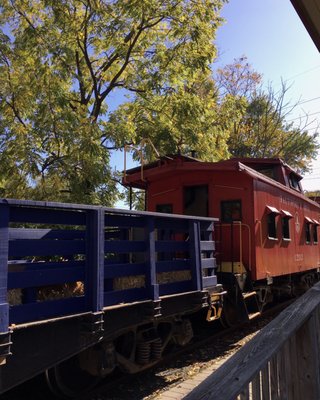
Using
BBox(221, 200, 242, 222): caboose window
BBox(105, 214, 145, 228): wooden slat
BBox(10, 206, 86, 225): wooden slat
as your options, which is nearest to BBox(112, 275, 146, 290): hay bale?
BBox(105, 214, 145, 228): wooden slat

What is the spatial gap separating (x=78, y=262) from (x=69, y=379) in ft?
5.62

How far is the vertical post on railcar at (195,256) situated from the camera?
19.8 feet

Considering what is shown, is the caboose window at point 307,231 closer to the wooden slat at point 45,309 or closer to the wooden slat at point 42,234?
the wooden slat at point 42,234

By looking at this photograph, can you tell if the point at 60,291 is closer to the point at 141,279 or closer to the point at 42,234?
the point at 141,279

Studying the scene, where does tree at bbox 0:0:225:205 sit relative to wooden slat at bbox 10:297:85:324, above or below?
above

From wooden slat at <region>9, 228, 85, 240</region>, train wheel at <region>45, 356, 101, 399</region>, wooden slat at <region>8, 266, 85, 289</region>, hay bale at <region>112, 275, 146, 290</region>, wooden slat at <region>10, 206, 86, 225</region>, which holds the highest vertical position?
wooden slat at <region>10, 206, 86, 225</region>

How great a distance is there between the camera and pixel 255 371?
6.73ft

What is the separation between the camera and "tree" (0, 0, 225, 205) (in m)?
9.96

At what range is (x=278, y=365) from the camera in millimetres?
2559

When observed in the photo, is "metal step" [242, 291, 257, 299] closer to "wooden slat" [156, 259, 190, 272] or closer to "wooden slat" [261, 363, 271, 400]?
"wooden slat" [156, 259, 190, 272]

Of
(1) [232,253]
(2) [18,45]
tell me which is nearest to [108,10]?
(2) [18,45]

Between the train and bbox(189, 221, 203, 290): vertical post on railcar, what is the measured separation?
14 mm

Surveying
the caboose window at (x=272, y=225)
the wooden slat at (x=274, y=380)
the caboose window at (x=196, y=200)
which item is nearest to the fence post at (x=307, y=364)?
the wooden slat at (x=274, y=380)

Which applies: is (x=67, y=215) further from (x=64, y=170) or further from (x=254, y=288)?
(x=64, y=170)
